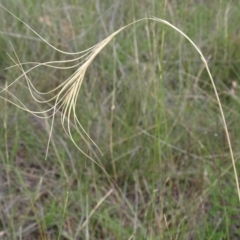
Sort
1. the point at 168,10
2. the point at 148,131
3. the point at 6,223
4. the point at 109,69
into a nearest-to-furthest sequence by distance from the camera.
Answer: the point at 6,223 < the point at 148,131 < the point at 109,69 < the point at 168,10

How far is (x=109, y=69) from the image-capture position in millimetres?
2051

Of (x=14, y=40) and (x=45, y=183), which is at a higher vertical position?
(x=14, y=40)

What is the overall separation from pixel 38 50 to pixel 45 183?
1.98 feet

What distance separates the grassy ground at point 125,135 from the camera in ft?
4.98

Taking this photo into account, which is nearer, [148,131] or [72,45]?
[148,131]

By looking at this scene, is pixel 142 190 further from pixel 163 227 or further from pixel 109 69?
pixel 109 69

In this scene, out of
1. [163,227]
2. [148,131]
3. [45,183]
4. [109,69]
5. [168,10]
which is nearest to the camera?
[163,227]

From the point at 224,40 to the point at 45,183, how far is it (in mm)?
904

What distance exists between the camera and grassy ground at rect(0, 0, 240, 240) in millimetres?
1517

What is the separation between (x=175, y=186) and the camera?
1.68m

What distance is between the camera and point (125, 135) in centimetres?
178

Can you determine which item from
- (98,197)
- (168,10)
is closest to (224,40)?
(168,10)

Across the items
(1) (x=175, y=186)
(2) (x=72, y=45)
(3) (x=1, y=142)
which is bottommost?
(1) (x=175, y=186)

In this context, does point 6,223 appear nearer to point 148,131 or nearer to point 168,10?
point 148,131
